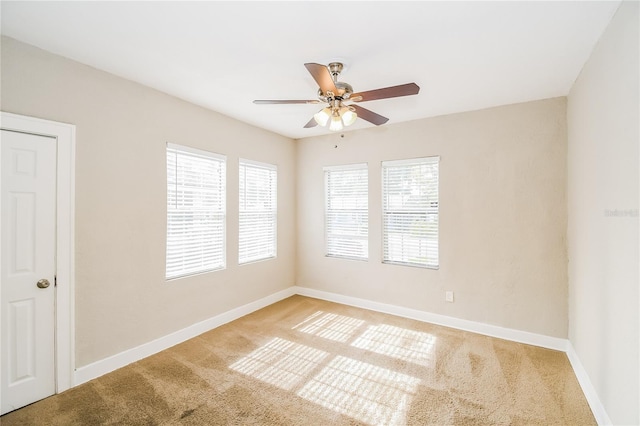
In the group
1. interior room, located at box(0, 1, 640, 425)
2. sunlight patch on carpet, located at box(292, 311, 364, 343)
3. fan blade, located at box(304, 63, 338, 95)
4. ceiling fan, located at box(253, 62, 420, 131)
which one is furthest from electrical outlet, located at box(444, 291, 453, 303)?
fan blade, located at box(304, 63, 338, 95)

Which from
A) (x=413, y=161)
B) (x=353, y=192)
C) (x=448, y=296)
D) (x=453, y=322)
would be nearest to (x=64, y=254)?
(x=353, y=192)

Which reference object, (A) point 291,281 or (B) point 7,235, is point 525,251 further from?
(B) point 7,235

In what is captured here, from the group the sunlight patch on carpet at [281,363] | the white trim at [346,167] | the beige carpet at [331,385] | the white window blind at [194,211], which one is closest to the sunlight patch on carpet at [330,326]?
the beige carpet at [331,385]

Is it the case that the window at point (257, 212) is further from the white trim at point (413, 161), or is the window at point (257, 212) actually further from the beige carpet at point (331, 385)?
the white trim at point (413, 161)

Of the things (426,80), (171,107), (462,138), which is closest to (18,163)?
(171,107)

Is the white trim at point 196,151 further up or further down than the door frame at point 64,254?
further up

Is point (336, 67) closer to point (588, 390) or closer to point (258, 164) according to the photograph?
point (258, 164)

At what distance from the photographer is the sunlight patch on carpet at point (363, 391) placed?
2178 millimetres

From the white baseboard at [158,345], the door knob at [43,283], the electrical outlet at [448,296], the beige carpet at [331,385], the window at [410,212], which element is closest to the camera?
the beige carpet at [331,385]

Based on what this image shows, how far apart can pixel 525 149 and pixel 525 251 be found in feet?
3.85

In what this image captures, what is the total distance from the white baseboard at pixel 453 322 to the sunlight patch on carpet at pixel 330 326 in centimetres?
50

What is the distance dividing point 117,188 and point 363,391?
2912 mm

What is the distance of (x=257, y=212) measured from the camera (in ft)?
14.5

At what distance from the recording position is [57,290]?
2.38 m
